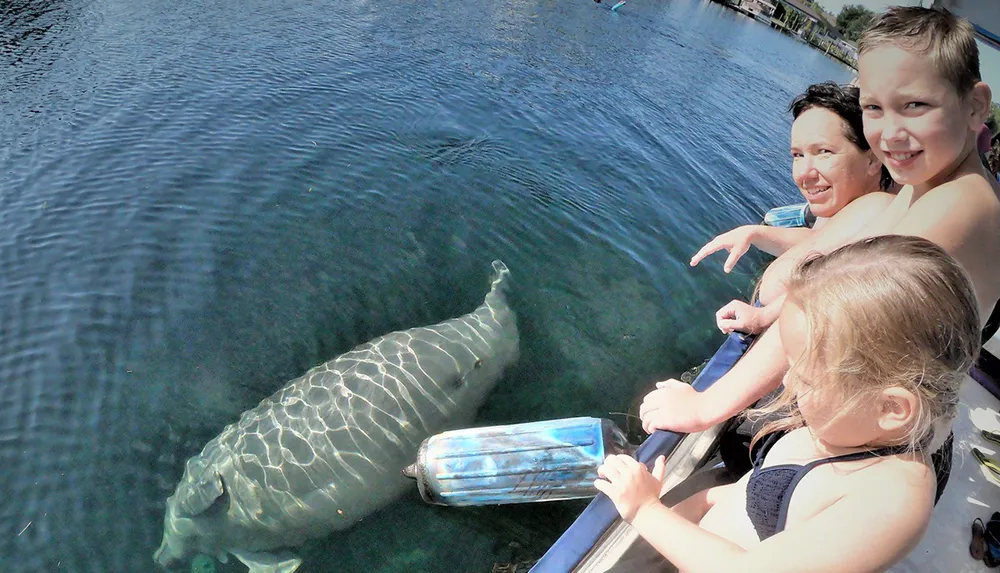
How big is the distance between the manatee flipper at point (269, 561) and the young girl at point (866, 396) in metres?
3.38

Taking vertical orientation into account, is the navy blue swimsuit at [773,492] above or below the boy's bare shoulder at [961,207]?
below

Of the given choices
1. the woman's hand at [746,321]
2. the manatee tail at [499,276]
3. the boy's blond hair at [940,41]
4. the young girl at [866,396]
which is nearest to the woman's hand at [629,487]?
the young girl at [866,396]

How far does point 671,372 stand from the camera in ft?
20.3

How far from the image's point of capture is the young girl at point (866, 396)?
168 centimetres

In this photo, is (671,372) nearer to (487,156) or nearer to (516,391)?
(516,391)

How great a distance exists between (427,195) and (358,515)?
16.9ft

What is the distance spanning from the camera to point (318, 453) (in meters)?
4.54

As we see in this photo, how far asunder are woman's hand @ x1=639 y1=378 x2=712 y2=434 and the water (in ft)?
7.12

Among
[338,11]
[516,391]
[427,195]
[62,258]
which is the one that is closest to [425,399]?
[516,391]

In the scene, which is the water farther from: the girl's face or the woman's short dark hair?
the girl's face

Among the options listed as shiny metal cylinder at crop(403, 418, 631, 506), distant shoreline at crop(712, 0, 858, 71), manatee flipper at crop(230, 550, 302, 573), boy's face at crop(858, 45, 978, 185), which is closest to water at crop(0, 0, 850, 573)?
manatee flipper at crop(230, 550, 302, 573)

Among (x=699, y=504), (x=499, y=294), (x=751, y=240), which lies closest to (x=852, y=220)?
(x=751, y=240)

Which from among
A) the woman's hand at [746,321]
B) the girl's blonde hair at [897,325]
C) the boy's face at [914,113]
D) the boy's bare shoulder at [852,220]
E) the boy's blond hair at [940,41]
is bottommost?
the woman's hand at [746,321]

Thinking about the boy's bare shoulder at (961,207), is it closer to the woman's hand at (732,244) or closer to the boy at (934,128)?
the boy at (934,128)
